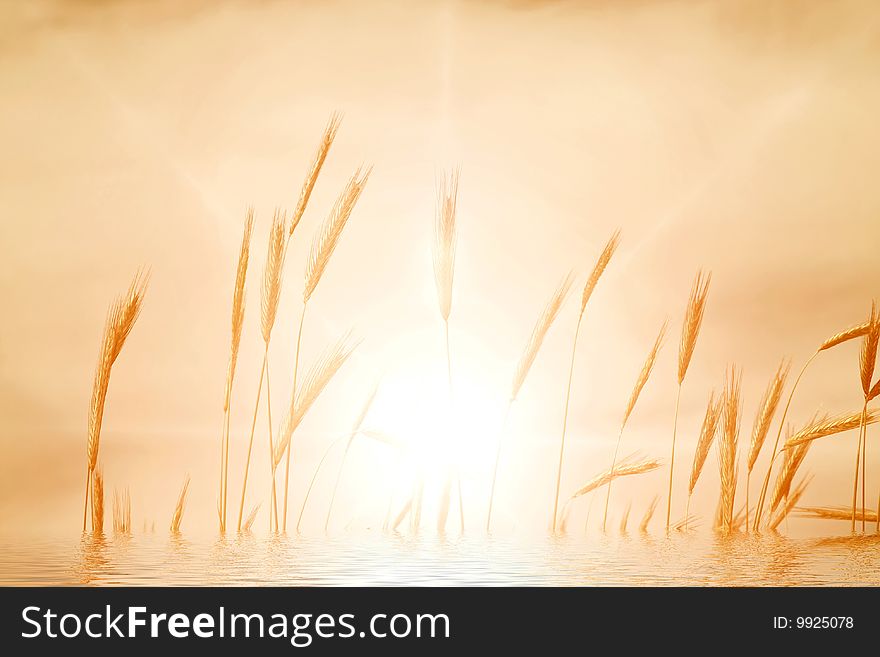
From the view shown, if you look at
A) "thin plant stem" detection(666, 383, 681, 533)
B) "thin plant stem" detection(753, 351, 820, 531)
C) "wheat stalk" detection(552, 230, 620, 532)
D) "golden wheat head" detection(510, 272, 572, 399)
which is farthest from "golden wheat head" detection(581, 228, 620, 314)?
"thin plant stem" detection(753, 351, 820, 531)

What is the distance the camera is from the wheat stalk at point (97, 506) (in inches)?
74.5

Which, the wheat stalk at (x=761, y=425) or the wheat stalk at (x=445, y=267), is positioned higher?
the wheat stalk at (x=445, y=267)

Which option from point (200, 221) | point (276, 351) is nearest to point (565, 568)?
point (276, 351)

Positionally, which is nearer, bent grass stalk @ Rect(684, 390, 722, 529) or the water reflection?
the water reflection

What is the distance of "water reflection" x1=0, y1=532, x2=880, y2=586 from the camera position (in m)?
1.67

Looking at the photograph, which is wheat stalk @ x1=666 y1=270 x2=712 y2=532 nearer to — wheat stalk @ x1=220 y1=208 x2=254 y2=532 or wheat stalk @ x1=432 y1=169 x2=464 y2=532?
wheat stalk @ x1=432 y1=169 x2=464 y2=532

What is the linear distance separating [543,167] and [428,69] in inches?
17.5

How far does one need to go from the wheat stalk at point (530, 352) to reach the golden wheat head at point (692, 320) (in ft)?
1.09

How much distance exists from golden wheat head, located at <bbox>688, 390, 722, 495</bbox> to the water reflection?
0.16 m

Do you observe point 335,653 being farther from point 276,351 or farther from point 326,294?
point 326,294

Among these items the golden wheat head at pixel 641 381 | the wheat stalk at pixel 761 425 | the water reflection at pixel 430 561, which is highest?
the golden wheat head at pixel 641 381

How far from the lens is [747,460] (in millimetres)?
2180

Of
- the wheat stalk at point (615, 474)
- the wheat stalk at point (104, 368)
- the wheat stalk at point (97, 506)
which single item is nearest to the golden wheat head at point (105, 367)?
the wheat stalk at point (104, 368)

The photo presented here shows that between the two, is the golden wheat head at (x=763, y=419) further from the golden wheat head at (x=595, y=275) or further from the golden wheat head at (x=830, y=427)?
the golden wheat head at (x=595, y=275)
